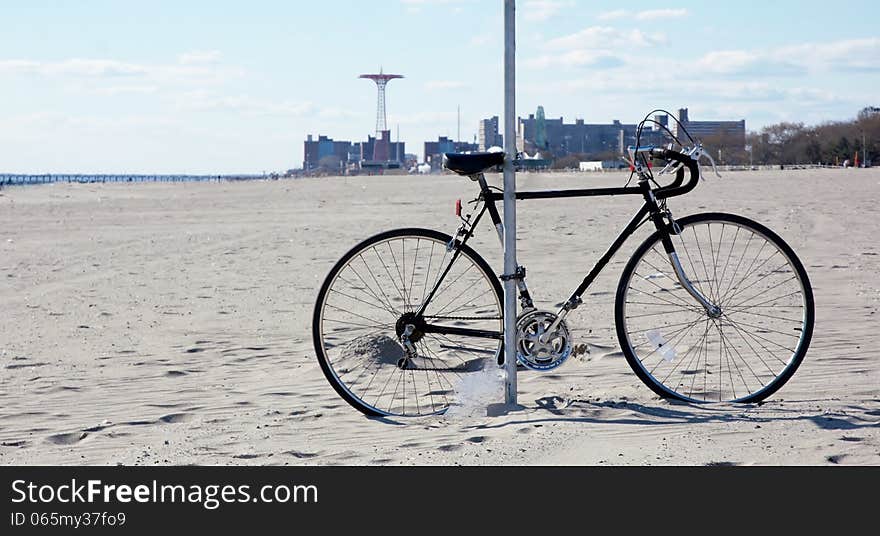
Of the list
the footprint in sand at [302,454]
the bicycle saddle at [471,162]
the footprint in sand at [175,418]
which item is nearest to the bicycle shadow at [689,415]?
the footprint in sand at [302,454]

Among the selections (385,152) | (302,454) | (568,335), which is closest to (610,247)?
(568,335)

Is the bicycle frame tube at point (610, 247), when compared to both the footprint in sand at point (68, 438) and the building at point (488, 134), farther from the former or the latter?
the footprint in sand at point (68, 438)

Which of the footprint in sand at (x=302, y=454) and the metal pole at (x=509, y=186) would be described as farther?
the metal pole at (x=509, y=186)

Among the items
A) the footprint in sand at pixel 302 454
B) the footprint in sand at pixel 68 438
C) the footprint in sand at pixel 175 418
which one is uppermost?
the footprint in sand at pixel 302 454

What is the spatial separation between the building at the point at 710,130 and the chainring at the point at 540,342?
4.07 ft

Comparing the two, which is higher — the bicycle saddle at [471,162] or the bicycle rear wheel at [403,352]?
the bicycle saddle at [471,162]

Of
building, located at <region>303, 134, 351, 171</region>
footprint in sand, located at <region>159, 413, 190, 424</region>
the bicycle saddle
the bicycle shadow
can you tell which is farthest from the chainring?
building, located at <region>303, 134, 351, 171</region>

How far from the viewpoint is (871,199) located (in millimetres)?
19047

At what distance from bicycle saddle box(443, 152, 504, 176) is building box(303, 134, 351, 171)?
162058 millimetres

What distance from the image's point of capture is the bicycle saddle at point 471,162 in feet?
16.2

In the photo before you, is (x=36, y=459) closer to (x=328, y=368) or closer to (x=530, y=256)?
(x=328, y=368)

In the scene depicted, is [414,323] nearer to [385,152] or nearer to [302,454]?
[302,454]
